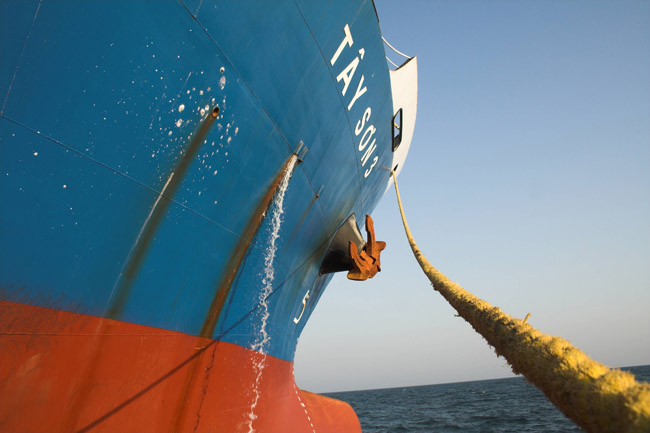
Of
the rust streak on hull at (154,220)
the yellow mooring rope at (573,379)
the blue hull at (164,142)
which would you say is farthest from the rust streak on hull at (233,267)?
the yellow mooring rope at (573,379)

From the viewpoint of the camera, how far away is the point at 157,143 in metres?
2.65

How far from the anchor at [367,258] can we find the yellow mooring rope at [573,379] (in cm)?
402

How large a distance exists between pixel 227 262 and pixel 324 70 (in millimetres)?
2145

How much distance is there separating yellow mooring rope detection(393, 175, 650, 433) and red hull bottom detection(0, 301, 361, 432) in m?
2.43

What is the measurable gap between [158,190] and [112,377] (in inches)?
52.2

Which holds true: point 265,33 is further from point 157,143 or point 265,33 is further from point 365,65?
point 365,65

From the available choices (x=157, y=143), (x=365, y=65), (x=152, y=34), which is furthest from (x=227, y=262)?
(x=365, y=65)

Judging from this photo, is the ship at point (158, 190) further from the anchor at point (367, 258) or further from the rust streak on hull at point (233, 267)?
the anchor at point (367, 258)

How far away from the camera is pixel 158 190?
2.77m

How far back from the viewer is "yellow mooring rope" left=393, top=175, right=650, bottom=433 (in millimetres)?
1009

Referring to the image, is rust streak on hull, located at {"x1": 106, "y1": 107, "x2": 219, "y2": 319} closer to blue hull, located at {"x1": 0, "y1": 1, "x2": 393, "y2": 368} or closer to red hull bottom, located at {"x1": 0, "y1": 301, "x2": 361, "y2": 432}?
blue hull, located at {"x1": 0, "y1": 1, "x2": 393, "y2": 368}

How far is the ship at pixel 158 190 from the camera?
210cm

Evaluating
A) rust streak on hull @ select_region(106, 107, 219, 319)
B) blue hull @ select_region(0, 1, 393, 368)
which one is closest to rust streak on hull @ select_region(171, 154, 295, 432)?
blue hull @ select_region(0, 1, 393, 368)

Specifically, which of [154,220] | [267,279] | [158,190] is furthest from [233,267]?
[158,190]
